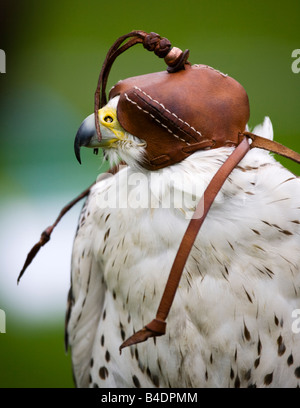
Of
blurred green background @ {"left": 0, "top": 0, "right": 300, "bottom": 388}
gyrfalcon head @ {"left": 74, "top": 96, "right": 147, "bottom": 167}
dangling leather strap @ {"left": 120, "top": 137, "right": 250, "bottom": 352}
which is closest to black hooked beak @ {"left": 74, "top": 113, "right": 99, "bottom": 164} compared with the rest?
gyrfalcon head @ {"left": 74, "top": 96, "right": 147, "bottom": 167}

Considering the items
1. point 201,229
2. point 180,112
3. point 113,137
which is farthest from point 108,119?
point 201,229

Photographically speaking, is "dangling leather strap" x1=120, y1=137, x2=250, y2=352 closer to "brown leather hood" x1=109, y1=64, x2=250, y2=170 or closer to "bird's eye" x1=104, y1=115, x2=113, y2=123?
"brown leather hood" x1=109, y1=64, x2=250, y2=170

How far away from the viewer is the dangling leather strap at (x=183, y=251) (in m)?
1.12

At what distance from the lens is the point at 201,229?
50.9 inches

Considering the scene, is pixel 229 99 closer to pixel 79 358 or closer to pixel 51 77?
pixel 79 358

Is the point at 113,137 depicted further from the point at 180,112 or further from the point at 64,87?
the point at 64,87

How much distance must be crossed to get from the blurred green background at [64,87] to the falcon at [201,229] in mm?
1705

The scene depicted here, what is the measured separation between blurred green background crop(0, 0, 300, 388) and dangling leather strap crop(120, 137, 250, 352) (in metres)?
1.94

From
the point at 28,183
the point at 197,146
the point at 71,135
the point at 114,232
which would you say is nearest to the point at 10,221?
the point at 28,183

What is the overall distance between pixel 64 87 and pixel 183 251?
318cm

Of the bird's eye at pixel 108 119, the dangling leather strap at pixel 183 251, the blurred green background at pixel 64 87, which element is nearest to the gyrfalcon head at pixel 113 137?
the bird's eye at pixel 108 119

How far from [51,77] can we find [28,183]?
0.87m

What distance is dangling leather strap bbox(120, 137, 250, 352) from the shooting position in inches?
44.3

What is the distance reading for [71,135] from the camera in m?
3.79
